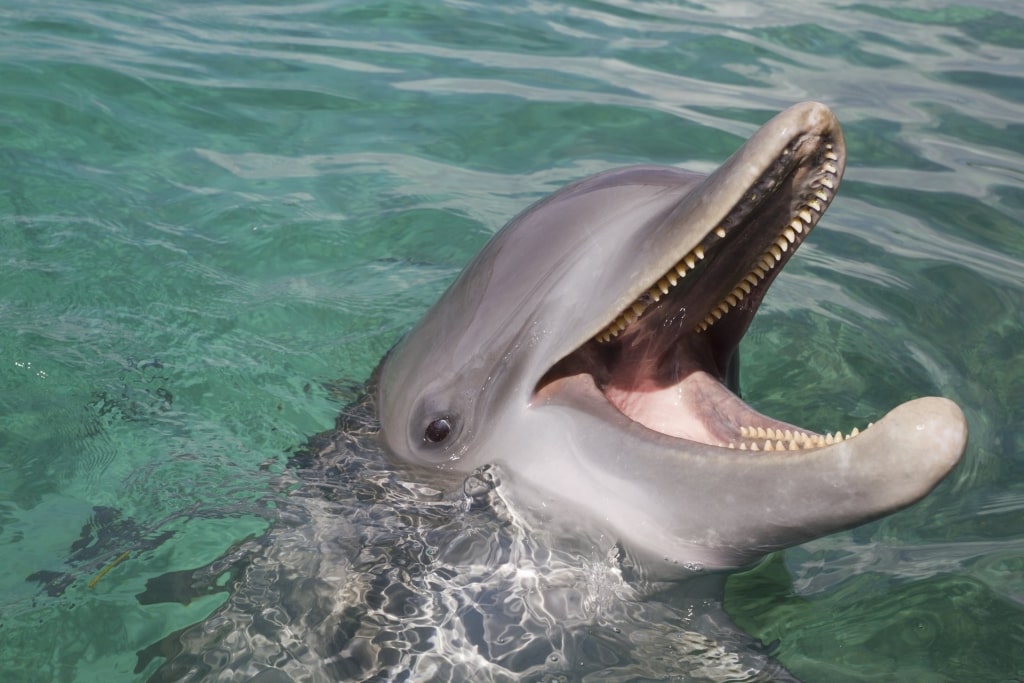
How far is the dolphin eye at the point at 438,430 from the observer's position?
4.39m

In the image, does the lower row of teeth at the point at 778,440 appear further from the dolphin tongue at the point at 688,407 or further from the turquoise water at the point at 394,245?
the turquoise water at the point at 394,245

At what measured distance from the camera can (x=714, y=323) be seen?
4.25 meters

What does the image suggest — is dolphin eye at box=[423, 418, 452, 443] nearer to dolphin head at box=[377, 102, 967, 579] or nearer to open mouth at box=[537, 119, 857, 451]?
dolphin head at box=[377, 102, 967, 579]

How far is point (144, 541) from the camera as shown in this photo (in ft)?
15.3

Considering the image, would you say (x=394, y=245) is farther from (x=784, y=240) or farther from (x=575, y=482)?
(x=784, y=240)

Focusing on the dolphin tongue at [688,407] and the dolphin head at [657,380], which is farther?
the dolphin tongue at [688,407]

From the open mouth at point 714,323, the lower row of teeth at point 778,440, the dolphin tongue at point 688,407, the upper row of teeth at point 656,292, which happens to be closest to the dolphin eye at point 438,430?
the open mouth at point 714,323

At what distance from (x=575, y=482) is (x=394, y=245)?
4.40 m

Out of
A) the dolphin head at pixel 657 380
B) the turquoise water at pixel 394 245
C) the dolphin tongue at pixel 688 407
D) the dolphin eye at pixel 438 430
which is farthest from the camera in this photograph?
the turquoise water at pixel 394 245

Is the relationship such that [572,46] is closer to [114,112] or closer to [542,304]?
[114,112]

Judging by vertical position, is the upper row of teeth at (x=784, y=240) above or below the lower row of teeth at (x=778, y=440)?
above

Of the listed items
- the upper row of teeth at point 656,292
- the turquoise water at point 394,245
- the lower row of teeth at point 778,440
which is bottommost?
the turquoise water at point 394,245

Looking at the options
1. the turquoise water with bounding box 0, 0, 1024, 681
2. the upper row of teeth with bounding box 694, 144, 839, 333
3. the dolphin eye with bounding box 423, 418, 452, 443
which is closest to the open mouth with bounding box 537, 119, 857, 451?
the upper row of teeth with bounding box 694, 144, 839, 333

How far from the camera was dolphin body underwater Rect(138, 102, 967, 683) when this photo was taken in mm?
3646
